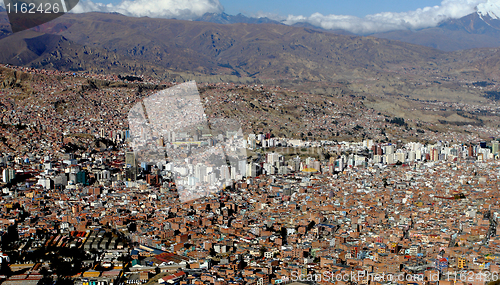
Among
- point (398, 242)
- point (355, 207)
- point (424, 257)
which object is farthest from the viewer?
point (355, 207)

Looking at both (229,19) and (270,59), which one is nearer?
(270,59)

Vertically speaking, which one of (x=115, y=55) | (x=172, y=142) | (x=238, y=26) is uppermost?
(x=238, y=26)

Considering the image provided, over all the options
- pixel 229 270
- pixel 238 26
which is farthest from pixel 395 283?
pixel 238 26

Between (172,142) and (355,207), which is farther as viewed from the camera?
(172,142)

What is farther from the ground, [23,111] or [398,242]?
[23,111]

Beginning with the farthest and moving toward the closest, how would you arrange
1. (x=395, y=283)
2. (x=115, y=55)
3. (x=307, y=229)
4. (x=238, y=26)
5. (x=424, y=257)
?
(x=238, y=26), (x=115, y=55), (x=307, y=229), (x=424, y=257), (x=395, y=283)

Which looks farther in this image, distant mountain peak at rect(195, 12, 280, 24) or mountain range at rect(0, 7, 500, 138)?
distant mountain peak at rect(195, 12, 280, 24)

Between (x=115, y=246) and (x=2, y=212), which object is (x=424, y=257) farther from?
(x=2, y=212)

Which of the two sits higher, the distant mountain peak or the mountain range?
the distant mountain peak

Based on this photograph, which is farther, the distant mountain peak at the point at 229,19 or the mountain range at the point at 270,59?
the distant mountain peak at the point at 229,19

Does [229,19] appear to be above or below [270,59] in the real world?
above

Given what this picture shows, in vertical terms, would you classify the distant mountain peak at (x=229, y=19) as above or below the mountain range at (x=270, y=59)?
above
